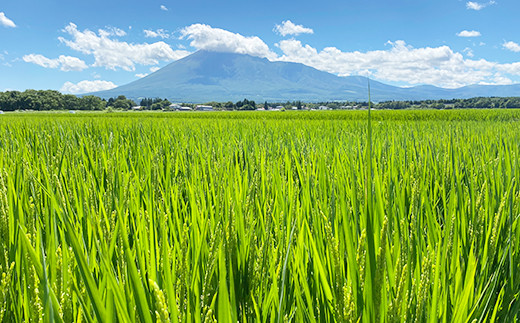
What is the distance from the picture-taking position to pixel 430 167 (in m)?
1.81

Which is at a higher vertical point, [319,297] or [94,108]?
[94,108]

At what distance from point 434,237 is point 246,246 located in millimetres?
505

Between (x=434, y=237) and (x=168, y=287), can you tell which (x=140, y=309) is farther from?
(x=434, y=237)

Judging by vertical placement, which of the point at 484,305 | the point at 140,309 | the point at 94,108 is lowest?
the point at 484,305

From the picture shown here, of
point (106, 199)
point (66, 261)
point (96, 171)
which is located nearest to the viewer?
point (66, 261)

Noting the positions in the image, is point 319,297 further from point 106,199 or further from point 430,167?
point 430,167

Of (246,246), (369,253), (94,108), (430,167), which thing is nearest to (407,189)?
(430,167)

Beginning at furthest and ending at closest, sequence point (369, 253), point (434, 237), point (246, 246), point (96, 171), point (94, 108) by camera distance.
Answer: point (94, 108)
point (96, 171)
point (434, 237)
point (246, 246)
point (369, 253)

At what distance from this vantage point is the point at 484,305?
2.00ft

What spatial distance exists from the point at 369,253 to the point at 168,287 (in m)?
0.25

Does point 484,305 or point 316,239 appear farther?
point 316,239

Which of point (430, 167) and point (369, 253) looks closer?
point (369, 253)

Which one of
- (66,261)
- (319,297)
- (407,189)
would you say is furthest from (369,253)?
(407,189)

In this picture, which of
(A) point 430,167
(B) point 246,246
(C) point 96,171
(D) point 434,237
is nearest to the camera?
(B) point 246,246
